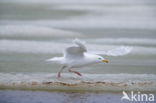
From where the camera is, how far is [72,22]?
44.5ft

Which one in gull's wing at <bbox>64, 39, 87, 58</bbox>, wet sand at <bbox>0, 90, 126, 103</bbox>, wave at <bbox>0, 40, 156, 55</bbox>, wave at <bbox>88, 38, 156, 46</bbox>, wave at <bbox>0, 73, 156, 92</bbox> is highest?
wave at <bbox>88, 38, 156, 46</bbox>

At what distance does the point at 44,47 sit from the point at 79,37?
1.52 m

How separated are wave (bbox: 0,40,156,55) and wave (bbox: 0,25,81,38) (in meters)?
0.74

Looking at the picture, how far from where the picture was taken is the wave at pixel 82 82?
25.5 feet

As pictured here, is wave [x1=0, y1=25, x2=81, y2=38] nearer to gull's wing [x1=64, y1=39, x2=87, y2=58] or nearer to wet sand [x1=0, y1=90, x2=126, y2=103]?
gull's wing [x1=64, y1=39, x2=87, y2=58]

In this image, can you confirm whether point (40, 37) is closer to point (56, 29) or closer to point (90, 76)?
point (56, 29)

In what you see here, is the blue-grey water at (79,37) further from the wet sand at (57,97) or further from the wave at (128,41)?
the wet sand at (57,97)

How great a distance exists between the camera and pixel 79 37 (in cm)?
1196

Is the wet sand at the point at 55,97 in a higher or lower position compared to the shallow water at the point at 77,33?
lower

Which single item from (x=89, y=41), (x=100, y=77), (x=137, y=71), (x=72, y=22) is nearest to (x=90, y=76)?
(x=100, y=77)

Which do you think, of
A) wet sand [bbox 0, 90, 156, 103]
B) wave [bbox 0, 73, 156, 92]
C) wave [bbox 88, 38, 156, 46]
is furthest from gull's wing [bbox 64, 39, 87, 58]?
wave [bbox 88, 38, 156, 46]

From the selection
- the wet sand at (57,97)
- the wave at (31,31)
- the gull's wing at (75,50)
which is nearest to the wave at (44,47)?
the wave at (31,31)

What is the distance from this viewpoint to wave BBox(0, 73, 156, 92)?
7.79 metres

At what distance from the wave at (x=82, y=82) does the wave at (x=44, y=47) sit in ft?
6.17
